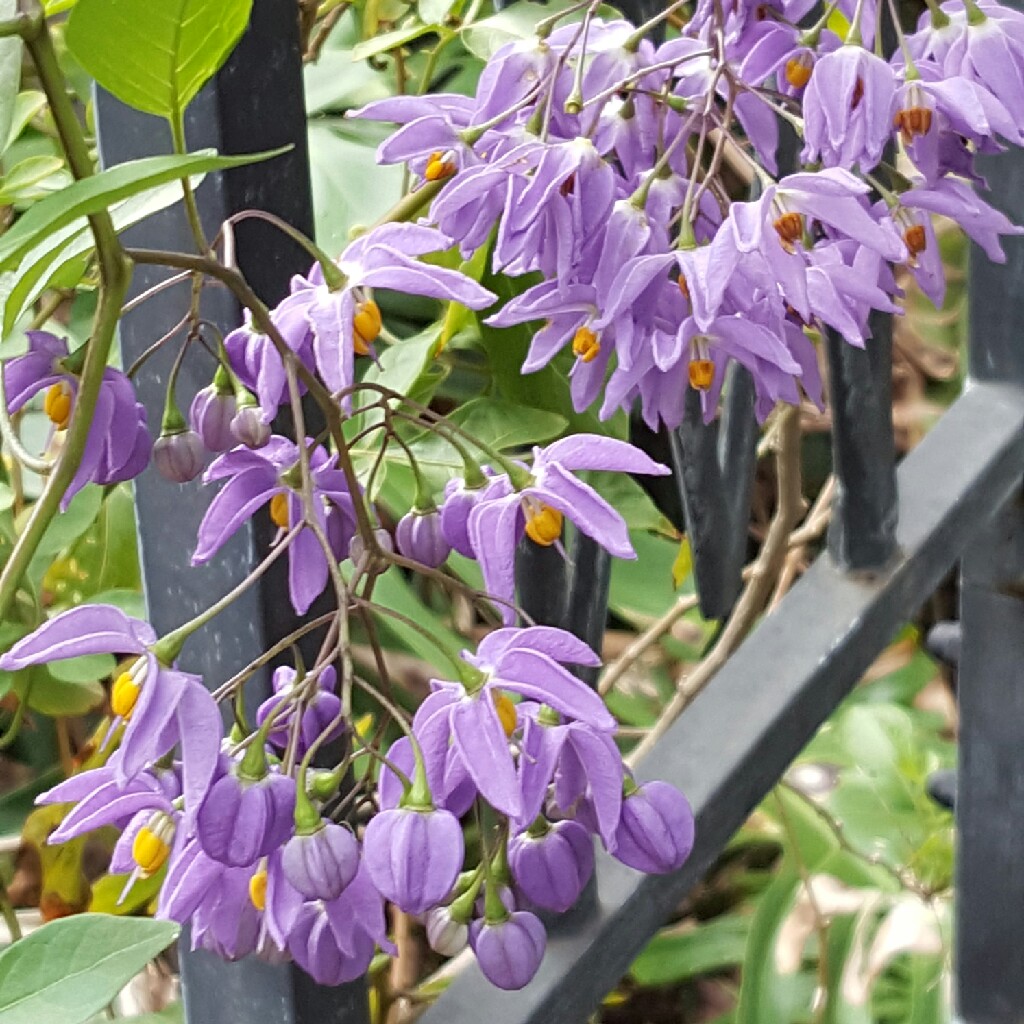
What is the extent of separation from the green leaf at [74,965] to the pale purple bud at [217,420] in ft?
0.42

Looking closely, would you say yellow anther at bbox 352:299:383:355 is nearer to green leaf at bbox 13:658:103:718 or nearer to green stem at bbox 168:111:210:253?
green stem at bbox 168:111:210:253

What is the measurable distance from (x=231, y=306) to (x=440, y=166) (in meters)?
0.11

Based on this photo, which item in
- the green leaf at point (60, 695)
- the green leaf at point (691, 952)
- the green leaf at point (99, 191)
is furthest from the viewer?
the green leaf at point (691, 952)

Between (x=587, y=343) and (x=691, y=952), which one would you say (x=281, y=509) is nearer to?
Answer: (x=587, y=343)

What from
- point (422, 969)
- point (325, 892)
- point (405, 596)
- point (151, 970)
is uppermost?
point (325, 892)

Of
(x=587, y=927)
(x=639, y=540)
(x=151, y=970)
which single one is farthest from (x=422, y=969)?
(x=587, y=927)

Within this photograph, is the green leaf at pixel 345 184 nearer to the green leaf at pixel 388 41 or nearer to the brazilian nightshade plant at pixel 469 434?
the green leaf at pixel 388 41

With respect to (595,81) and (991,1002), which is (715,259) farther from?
(991,1002)

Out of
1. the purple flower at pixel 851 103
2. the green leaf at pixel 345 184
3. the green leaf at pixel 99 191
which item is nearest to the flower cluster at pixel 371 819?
the green leaf at pixel 99 191

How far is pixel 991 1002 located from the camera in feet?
3.80

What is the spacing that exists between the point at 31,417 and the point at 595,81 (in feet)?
1.75

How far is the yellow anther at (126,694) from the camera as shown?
14.0 inches

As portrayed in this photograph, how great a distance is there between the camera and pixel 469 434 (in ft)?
1.51

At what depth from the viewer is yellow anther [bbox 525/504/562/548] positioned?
40cm
